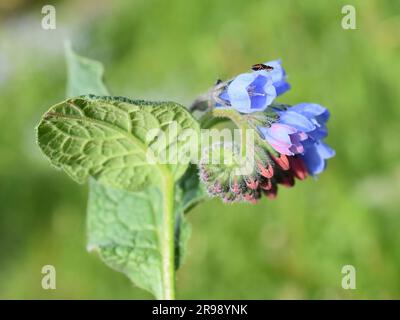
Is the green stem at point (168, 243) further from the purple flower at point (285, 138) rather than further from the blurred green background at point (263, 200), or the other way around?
the blurred green background at point (263, 200)

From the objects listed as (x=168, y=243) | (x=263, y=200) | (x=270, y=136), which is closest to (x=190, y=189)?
(x=168, y=243)

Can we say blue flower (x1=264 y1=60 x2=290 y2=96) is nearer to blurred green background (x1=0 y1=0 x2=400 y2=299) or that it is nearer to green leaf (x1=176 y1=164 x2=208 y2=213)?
green leaf (x1=176 y1=164 x2=208 y2=213)

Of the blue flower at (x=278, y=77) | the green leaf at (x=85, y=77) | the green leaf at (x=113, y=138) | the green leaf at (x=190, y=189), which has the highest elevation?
the green leaf at (x=85, y=77)

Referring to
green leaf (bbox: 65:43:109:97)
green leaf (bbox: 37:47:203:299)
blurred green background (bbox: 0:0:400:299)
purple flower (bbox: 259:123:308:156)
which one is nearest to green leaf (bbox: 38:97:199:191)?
green leaf (bbox: 37:47:203:299)

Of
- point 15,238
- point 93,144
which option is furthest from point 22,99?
point 93,144

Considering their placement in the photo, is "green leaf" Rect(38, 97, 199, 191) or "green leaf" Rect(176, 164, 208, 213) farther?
"green leaf" Rect(176, 164, 208, 213)

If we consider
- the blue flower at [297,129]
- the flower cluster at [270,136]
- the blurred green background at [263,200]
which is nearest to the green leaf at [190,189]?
the flower cluster at [270,136]

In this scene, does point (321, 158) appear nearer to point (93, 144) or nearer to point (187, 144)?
point (187, 144)
